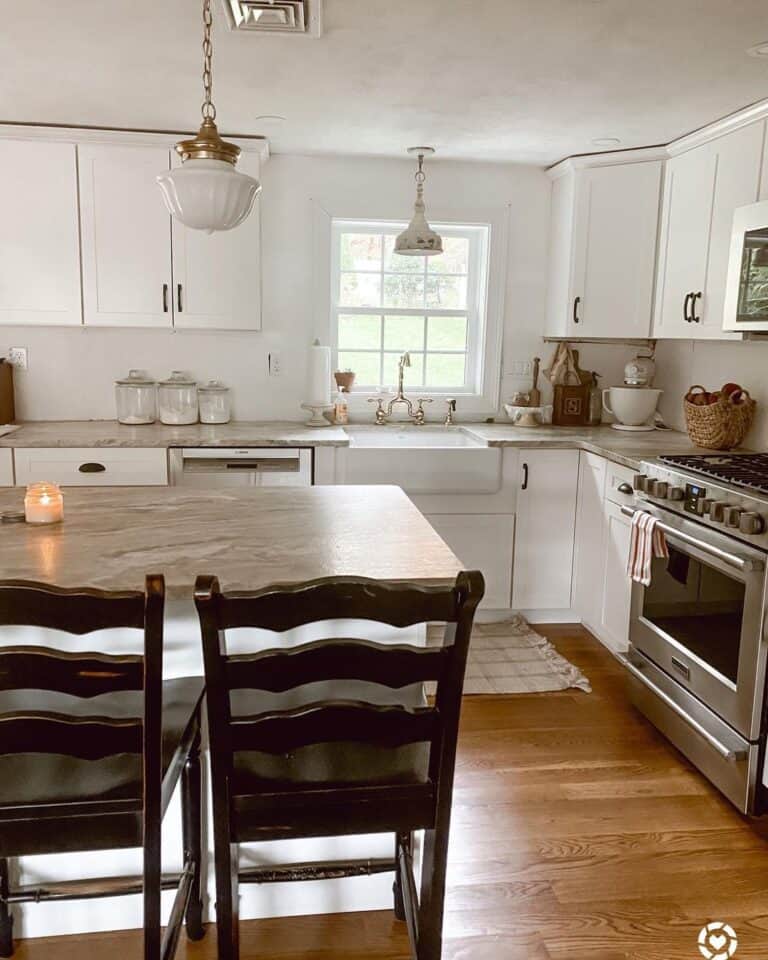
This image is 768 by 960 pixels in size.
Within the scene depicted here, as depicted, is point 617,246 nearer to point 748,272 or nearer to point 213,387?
point 748,272

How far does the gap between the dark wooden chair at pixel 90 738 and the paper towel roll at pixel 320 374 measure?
2583 mm

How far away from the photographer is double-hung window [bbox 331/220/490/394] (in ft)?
14.1

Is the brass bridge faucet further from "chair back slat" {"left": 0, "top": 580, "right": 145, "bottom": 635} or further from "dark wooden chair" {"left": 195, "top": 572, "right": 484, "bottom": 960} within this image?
"chair back slat" {"left": 0, "top": 580, "right": 145, "bottom": 635}

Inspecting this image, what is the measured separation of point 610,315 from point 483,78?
1526 millimetres

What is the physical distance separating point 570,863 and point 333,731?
1.24 meters

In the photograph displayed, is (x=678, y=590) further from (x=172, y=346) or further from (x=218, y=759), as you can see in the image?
(x=172, y=346)

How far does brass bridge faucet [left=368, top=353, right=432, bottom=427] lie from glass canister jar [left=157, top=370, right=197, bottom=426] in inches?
38.0

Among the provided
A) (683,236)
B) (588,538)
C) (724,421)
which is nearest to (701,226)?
(683,236)

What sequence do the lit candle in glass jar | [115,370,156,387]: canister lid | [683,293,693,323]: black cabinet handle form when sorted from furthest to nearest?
1. [115,370,156,387]: canister lid
2. [683,293,693,323]: black cabinet handle
3. the lit candle in glass jar

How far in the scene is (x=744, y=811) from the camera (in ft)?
7.81

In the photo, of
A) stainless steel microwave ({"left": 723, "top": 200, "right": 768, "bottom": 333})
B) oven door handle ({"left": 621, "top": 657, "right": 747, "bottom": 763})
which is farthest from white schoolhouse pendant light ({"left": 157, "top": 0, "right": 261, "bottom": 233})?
oven door handle ({"left": 621, "top": 657, "right": 747, "bottom": 763})

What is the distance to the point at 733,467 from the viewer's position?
112 inches

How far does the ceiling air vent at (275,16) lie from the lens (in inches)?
84.5

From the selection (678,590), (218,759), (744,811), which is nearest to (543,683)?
(678,590)
